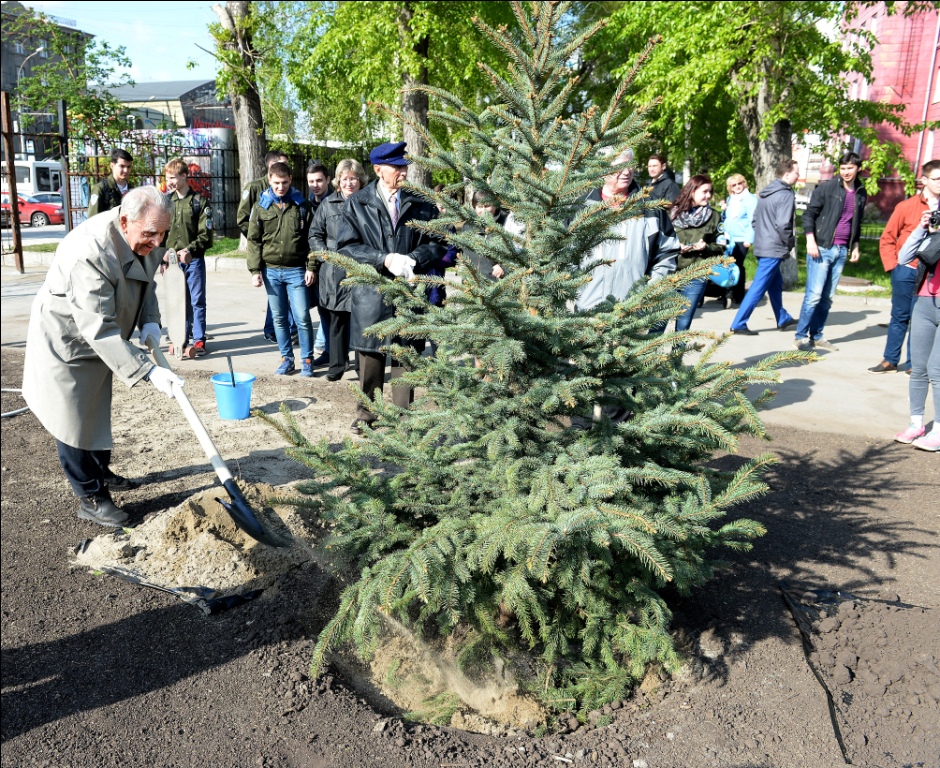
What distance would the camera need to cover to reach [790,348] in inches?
361

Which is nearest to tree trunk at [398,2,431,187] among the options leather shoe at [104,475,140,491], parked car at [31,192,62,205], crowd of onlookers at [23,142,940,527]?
crowd of onlookers at [23,142,940,527]

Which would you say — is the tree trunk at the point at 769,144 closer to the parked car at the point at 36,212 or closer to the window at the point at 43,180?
the parked car at the point at 36,212

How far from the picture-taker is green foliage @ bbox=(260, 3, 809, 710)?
2834 millimetres

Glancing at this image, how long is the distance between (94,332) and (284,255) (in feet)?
11.7

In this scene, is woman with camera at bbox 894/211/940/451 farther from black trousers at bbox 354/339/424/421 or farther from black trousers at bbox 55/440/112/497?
black trousers at bbox 55/440/112/497

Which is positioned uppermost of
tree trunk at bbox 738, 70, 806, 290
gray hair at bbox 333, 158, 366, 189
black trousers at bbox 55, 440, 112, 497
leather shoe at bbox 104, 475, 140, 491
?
tree trunk at bbox 738, 70, 806, 290

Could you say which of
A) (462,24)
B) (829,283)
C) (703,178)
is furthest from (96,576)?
(462,24)

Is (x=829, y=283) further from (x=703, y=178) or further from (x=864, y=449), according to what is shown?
(x=864, y=449)

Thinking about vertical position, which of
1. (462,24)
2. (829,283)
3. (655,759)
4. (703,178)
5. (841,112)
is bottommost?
(655,759)

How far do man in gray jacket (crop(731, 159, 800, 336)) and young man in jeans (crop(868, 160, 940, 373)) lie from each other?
63.6 inches

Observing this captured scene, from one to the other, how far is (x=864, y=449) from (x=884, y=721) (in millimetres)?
3368

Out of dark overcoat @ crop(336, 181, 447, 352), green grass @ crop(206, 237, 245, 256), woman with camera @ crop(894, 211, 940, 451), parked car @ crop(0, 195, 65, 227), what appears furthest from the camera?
parked car @ crop(0, 195, 65, 227)

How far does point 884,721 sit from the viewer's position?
2926 mm

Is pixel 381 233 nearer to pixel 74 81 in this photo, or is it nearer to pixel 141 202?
pixel 141 202
